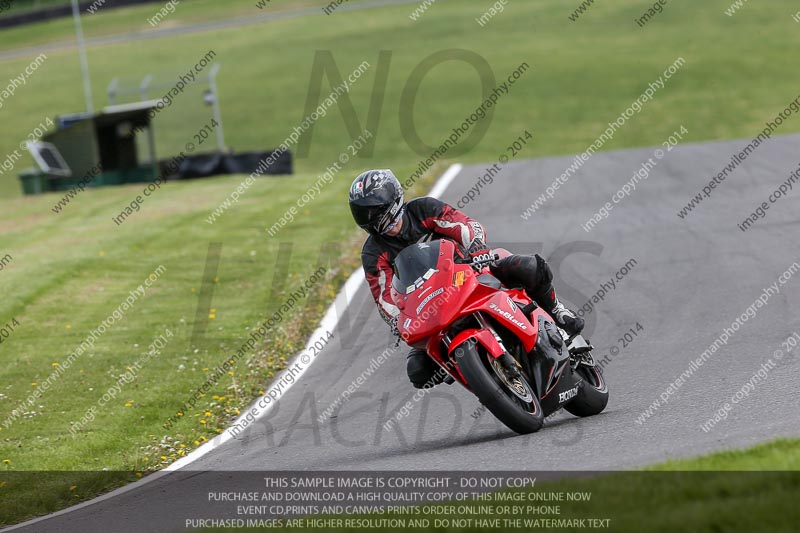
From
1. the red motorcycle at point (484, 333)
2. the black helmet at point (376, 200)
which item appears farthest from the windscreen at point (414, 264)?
the black helmet at point (376, 200)

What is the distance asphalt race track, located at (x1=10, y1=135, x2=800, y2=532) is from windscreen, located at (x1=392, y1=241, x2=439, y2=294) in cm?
122

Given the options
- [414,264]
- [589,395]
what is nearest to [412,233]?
[414,264]

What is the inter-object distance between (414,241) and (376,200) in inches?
25.1

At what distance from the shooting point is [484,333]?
6762 millimetres

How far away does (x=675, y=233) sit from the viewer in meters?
13.6

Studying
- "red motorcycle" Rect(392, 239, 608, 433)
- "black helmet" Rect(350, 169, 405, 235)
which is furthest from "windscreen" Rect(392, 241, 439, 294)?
"black helmet" Rect(350, 169, 405, 235)

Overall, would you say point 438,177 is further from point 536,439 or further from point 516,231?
point 536,439

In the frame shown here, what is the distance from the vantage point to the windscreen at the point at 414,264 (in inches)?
273

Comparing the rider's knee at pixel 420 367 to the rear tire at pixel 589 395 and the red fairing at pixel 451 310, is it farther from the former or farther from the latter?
the rear tire at pixel 589 395

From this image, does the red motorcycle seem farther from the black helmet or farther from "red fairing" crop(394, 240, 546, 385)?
the black helmet

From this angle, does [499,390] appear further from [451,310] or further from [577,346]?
[577,346]

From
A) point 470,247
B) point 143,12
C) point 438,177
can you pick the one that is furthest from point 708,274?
point 143,12

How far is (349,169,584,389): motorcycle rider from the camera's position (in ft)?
23.7

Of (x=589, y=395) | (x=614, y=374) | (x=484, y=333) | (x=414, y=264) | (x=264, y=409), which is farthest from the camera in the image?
(x=264, y=409)
